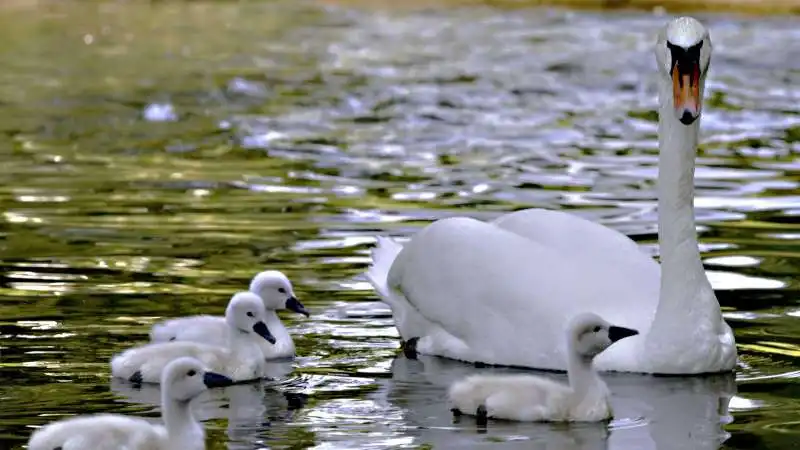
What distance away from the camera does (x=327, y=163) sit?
18312mm

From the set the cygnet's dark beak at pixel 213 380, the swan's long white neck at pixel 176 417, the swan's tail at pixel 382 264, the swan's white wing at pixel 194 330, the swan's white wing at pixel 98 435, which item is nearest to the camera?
the swan's white wing at pixel 98 435

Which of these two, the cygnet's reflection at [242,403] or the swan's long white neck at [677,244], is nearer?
the cygnet's reflection at [242,403]

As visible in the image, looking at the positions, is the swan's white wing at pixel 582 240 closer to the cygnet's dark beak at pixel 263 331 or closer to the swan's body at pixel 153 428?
the cygnet's dark beak at pixel 263 331

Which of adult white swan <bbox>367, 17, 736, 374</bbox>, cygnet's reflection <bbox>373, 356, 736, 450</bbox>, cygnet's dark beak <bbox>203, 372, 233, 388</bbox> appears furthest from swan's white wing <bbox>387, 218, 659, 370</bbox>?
cygnet's dark beak <bbox>203, 372, 233, 388</bbox>

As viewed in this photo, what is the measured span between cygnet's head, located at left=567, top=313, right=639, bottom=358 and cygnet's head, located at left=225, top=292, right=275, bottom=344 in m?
1.63

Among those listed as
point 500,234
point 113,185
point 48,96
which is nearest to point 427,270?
point 500,234

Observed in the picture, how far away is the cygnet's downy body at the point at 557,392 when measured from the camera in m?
7.93

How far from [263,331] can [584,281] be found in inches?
58.2

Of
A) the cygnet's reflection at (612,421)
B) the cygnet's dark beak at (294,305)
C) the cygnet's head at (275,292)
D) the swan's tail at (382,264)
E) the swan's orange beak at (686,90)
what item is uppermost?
the swan's orange beak at (686,90)

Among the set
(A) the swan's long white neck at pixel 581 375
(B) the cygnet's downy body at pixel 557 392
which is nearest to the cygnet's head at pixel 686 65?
(B) the cygnet's downy body at pixel 557 392

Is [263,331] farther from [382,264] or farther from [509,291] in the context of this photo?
[382,264]

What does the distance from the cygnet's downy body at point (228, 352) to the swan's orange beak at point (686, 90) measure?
6.87 ft

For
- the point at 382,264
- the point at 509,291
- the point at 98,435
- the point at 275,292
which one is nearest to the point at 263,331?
the point at 275,292

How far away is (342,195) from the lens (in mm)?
15836
